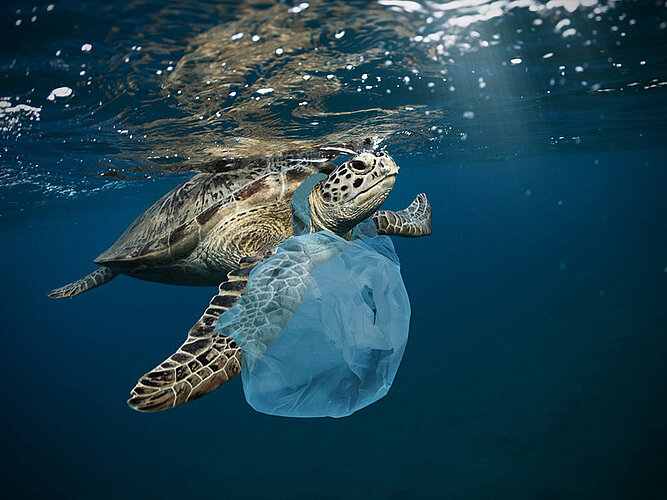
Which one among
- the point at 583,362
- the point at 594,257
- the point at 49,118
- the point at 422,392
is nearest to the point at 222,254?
the point at 49,118

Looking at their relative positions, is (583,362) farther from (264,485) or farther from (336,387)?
(336,387)

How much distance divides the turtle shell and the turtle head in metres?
0.89

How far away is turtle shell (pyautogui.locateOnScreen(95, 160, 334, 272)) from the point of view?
379 centimetres

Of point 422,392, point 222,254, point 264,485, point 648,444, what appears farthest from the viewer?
point 422,392

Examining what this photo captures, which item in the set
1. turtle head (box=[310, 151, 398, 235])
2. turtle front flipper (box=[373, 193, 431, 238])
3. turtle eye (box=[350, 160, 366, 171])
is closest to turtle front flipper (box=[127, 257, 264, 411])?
turtle head (box=[310, 151, 398, 235])

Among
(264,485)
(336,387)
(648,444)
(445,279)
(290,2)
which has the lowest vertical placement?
(445,279)

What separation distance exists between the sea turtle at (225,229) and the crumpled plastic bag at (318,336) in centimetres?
33

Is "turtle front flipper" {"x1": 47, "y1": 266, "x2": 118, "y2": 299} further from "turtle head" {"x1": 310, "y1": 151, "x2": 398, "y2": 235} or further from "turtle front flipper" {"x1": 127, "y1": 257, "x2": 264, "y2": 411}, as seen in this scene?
"turtle head" {"x1": 310, "y1": 151, "x2": 398, "y2": 235}

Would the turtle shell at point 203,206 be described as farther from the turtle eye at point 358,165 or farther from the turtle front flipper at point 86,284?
the turtle front flipper at point 86,284

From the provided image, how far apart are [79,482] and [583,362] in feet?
49.6

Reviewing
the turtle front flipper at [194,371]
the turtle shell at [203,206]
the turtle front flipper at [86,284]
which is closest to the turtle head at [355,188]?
the turtle shell at [203,206]

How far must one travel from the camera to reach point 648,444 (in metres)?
6.27

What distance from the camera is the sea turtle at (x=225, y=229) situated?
2.05 metres

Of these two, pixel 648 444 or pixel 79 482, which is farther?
pixel 79 482
